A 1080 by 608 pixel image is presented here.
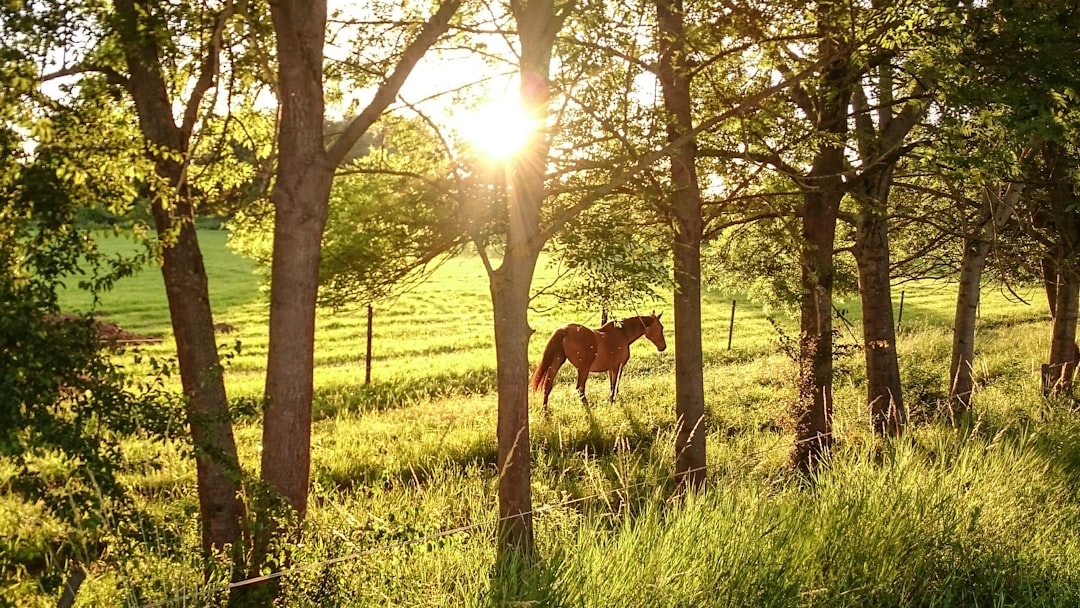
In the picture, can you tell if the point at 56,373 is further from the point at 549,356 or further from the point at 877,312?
the point at 549,356

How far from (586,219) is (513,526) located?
311 centimetres

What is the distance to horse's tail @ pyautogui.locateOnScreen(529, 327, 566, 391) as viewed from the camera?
635 inches

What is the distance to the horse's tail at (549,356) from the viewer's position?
1612 cm

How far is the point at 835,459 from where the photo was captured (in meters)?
6.31

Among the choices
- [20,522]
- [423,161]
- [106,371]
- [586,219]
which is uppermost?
[423,161]

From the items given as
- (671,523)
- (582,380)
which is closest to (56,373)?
(671,523)

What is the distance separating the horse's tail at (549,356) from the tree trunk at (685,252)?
6807 millimetres

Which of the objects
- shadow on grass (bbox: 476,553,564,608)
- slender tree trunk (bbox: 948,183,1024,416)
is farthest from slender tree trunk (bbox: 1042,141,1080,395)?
shadow on grass (bbox: 476,553,564,608)

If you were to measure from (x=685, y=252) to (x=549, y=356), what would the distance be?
7.83 m

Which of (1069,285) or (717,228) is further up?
(717,228)

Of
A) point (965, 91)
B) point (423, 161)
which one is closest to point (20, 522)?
point (423, 161)

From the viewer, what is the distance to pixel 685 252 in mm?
8945

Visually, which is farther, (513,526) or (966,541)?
(513,526)

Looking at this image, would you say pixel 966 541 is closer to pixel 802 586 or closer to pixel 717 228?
pixel 802 586
